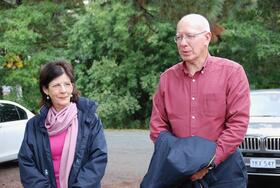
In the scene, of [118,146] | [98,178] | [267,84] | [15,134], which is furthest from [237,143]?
[267,84]

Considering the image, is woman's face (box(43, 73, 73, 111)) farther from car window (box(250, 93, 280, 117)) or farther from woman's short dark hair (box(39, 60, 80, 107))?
car window (box(250, 93, 280, 117))

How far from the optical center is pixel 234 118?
335cm

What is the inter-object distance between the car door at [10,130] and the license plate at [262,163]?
5.14 meters

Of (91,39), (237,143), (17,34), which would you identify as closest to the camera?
(237,143)

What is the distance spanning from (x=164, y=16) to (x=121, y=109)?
1358 cm

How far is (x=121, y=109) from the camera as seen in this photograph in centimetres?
2094

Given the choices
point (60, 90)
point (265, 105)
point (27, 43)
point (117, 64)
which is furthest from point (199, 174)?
point (117, 64)

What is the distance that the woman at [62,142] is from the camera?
3615mm

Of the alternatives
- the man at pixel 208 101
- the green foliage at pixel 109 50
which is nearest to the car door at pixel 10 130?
the green foliage at pixel 109 50

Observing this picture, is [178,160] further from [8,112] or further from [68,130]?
[8,112]

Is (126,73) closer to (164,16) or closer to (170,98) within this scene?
(164,16)

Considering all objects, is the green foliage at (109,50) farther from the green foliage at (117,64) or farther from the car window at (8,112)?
the car window at (8,112)

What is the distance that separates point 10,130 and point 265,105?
16.7 feet

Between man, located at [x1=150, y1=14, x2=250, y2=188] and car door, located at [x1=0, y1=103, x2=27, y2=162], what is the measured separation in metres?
7.64
